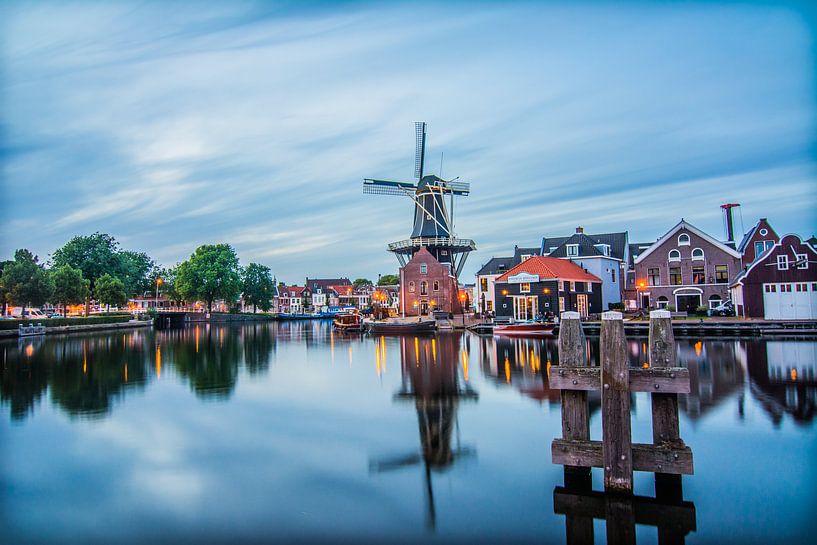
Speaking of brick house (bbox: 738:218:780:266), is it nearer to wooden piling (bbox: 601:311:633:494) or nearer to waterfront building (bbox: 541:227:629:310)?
A: waterfront building (bbox: 541:227:629:310)

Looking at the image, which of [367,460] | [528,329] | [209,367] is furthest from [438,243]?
[367,460]

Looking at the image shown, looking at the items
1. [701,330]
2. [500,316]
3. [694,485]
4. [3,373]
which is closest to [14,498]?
[694,485]

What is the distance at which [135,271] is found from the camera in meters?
88.2

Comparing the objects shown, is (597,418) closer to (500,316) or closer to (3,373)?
(3,373)

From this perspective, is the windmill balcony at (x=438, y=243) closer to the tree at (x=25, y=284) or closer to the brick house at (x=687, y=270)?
the brick house at (x=687, y=270)

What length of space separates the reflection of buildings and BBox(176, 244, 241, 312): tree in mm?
72775

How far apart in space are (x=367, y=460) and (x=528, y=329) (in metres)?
29.5

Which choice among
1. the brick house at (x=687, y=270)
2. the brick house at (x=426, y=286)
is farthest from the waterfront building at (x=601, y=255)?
the brick house at (x=426, y=286)

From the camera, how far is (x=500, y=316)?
4425cm

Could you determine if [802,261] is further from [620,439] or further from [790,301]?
[620,439]

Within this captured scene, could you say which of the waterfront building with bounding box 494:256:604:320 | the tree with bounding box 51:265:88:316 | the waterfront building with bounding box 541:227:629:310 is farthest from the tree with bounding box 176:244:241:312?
the waterfront building with bounding box 494:256:604:320

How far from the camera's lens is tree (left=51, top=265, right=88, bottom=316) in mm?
56219

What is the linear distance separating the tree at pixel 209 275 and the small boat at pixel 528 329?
5585 cm

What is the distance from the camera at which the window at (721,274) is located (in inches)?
1654
